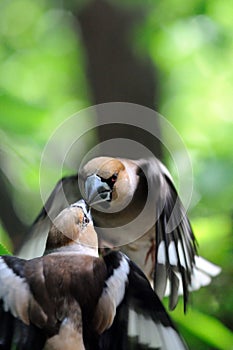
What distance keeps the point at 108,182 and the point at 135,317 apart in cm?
27

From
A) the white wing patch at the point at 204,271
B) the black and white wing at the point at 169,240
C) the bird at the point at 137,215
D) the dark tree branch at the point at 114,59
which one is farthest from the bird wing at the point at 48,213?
the dark tree branch at the point at 114,59

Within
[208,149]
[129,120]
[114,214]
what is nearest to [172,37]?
[208,149]

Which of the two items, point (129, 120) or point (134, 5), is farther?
point (134, 5)

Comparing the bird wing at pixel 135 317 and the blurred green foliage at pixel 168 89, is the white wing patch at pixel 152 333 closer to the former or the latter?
the bird wing at pixel 135 317

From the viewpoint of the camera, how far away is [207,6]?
2.18m

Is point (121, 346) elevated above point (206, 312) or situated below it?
above

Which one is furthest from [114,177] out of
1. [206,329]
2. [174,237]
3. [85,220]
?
[206,329]

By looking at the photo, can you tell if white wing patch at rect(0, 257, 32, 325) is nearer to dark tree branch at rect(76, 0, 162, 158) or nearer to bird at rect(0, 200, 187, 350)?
bird at rect(0, 200, 187, 350)

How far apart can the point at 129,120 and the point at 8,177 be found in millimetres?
303

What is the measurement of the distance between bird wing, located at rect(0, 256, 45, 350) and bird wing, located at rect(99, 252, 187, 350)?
0.08 meters

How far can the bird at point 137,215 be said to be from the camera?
3.25 ft

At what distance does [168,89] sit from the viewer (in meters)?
2.30

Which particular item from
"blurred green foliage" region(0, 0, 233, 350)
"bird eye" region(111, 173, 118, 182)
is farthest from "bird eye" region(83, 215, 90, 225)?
"blurred green foliage" region(0, 0, 233, 350)

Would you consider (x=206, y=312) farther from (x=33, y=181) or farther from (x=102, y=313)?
(x=102, y=313)
